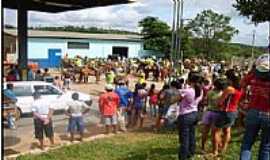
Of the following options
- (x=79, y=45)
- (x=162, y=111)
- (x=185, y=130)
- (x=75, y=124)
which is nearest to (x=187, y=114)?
(x=185, y=130)

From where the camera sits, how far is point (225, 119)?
6.63 metres

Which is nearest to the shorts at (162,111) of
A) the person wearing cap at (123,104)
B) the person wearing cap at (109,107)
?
the person wearing cap at (123,104)

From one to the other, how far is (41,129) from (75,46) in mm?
20300

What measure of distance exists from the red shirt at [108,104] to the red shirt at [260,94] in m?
6.27

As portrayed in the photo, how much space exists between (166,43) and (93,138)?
30.8m

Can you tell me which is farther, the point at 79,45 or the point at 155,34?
the point at 155,34

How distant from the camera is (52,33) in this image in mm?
22438

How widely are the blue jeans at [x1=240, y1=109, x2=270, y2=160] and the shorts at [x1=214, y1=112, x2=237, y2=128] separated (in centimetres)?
175

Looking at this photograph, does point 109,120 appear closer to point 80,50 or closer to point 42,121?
point 42,121

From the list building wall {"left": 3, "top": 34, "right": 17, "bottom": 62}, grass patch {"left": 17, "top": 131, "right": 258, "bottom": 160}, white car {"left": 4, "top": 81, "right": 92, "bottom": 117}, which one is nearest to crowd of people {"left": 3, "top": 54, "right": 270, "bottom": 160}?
grass patch {"left": 17, "top": 131, "right": 258, "bottom": 160}

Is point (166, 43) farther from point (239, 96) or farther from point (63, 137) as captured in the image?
point (239, 96)

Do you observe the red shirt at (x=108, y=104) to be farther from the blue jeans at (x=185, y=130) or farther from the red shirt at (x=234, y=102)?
the red shirt at (x=234, y=102)

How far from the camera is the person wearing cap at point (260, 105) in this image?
441 centimetres

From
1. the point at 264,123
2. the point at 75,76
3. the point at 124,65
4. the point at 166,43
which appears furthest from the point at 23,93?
the point at 166,43
